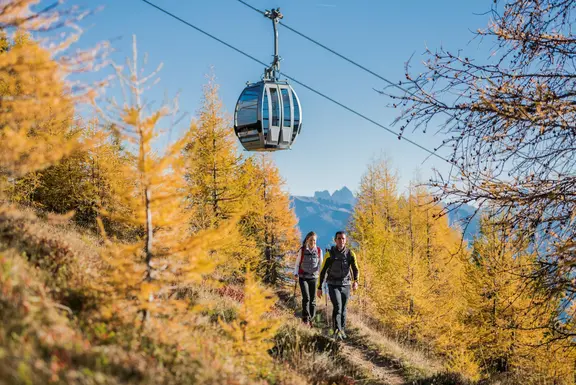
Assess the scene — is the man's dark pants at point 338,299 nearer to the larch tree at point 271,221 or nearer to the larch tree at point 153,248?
the larch tree at point 153,248

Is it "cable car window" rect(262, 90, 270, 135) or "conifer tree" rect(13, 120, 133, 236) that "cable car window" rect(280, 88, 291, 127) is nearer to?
"cable car window" rect(262, 90, 270, 135)

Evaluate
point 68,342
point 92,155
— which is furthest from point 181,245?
point 92,155

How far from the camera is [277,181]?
24078mm

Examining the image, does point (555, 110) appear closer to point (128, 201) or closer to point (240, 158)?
point (128, 201)

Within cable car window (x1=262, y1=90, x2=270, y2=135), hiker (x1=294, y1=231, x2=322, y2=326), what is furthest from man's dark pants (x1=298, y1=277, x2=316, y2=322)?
cable car window (x1=262, y1=90, x2=270, y2=135)

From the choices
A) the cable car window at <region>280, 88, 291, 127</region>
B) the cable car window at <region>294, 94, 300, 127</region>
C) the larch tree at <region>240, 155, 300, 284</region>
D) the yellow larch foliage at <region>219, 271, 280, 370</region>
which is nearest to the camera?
the yellow larch foliage at <region>219, 271, 280, 370</region>

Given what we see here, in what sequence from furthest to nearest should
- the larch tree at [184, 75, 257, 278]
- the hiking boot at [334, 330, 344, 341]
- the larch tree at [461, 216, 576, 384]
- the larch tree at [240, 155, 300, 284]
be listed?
1. the larch tree at [240, 155, 300, 284]
2. the larch tree at [184, 75, 257, 278]
3. the larch tree at [461, 216, 576, 384]
4. the hiking boot at [334, 330, 344, 341]

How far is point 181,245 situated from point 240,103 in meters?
5.48

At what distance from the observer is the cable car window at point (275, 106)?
862 centimetres

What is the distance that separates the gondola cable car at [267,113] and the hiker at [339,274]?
2805 mm

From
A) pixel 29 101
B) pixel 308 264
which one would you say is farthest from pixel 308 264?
pixel 29 101

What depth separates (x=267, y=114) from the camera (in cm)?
863

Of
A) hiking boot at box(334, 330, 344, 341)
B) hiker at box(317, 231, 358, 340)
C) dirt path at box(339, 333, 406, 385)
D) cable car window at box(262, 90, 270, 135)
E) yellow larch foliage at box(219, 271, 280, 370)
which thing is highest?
cable car window at box(262, 90, 270, 135)

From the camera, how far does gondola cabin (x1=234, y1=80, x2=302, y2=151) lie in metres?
8.60
